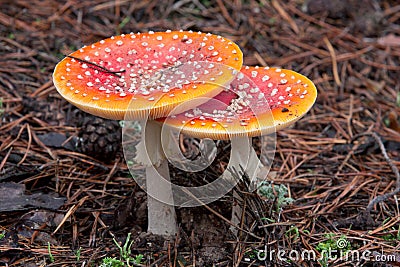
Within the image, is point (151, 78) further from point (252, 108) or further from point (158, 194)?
point (158, 194)

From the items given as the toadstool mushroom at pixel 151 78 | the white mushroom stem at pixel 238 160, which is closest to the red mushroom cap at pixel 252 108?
the toadstool mushroom at pixel 151 78

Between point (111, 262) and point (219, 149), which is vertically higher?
point (219, 149)

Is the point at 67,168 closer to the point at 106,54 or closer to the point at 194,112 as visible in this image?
the point at 106,54

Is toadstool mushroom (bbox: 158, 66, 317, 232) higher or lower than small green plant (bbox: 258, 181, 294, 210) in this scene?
higher

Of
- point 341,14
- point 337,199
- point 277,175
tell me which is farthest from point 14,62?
point 341,14

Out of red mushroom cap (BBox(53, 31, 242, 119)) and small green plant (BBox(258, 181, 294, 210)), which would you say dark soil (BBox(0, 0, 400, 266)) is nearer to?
small green plant (BBox(258, 181, 294, 210))

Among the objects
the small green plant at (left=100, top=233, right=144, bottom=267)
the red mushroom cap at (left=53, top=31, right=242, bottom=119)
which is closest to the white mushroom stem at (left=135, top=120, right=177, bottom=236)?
the small green plant at (left=100, top=233, right=144, bottom=267)
